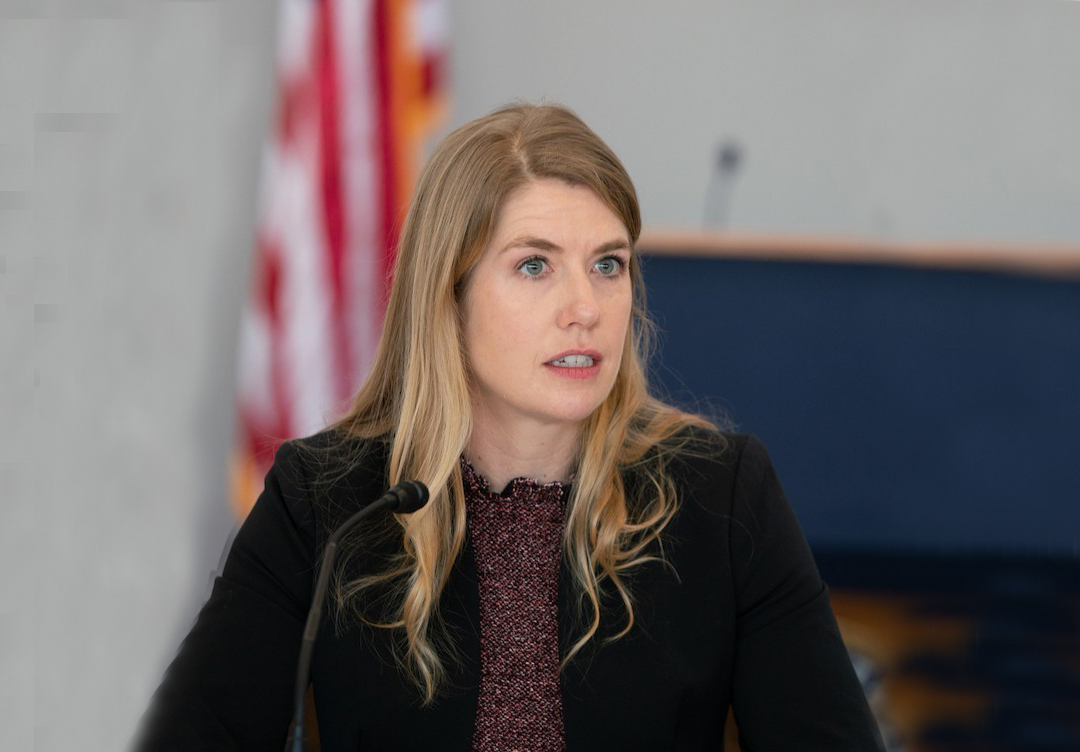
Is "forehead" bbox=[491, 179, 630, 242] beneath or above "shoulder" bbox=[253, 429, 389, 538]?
above

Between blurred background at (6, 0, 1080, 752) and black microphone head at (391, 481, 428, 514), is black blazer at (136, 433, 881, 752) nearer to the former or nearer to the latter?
black microphone head at (391, 481, 428, 514)

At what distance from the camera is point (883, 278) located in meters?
2.83

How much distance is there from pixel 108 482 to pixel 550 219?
6.26 ft

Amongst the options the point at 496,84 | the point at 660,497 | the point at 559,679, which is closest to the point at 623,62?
the point at 496,84

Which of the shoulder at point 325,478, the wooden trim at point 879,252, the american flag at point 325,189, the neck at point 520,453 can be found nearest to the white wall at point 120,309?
the american flag at point 325,189

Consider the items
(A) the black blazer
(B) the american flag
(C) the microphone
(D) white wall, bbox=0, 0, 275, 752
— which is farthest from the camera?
(D) white wall, bbox=0, 0, 275, 752

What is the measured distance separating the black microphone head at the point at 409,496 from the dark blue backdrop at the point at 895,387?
143 centimetres

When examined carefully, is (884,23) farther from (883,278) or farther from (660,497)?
(660,497)

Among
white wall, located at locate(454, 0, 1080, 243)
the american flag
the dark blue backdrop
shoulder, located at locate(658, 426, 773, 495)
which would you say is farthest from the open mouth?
white wall, located at locate(454, 0, 1080, 243)

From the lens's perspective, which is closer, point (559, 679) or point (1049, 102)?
point (559, 679)

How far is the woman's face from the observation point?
177 cm

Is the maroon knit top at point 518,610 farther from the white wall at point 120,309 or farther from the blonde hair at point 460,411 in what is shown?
the white wall at point 120,309

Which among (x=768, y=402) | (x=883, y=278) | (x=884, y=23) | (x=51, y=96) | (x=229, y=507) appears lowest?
(x=229, y=507)

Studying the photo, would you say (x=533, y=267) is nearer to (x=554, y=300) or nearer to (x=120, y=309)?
(x=554, y=300)
